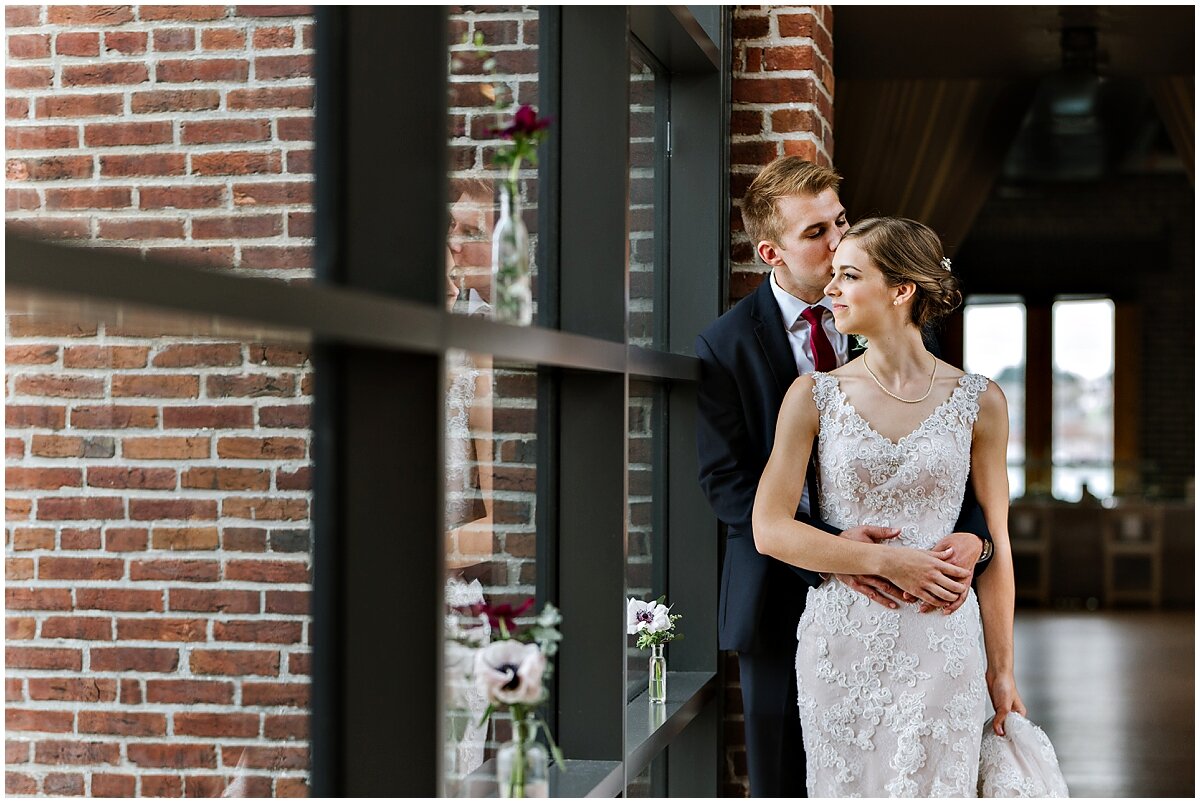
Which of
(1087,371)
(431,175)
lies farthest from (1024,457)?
(431,175)

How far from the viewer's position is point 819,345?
9.93 feet

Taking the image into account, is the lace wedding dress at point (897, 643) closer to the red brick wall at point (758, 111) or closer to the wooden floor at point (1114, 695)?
the red brick wall at point (758, 111)

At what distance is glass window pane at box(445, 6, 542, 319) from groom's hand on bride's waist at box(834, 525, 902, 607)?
953mm

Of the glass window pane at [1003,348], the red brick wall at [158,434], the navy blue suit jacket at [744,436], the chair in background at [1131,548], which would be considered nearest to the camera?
the red brick wall at [158,434]

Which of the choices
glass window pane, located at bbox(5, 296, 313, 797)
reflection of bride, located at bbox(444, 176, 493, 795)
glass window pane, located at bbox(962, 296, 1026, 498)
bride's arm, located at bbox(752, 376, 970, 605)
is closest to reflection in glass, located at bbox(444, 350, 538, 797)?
reflection of bride, located at bbox(444, 176, 493, 795)

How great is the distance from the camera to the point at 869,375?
2652mm

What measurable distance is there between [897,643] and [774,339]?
0.76 metres

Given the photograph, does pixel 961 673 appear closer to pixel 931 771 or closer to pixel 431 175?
pixel 931 771

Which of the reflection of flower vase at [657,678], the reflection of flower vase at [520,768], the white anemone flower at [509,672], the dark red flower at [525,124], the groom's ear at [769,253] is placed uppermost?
the dark red flower at [525,124]

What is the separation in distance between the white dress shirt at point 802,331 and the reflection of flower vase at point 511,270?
1178 millimetres

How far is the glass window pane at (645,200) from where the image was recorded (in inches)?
122

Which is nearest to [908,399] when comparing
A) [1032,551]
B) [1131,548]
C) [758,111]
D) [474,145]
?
[474,145]

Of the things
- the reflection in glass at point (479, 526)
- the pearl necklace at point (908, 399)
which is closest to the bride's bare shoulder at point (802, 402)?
the pearl necklace at point (908, 399)

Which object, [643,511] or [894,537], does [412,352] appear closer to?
[894,537]
